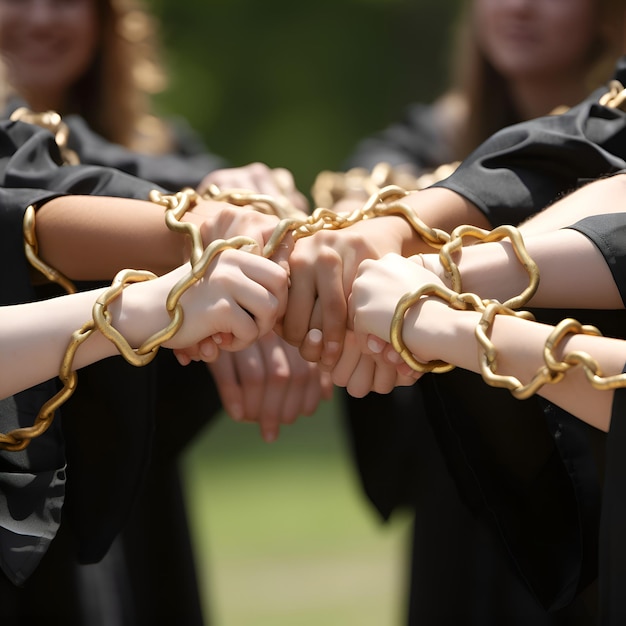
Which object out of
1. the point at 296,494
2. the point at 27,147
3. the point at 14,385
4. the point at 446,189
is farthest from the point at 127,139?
the point at 296,494

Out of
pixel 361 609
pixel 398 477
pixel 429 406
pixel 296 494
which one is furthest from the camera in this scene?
pixel 296 494

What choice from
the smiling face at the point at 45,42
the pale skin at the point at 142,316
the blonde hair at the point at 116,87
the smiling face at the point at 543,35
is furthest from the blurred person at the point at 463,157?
the smiling face at the point at 45,42

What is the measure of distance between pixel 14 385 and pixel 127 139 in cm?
101

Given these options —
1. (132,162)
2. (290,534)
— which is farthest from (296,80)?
(132,162)

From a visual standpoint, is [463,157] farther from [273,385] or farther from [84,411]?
[84,411]

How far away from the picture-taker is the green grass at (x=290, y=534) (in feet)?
8.57

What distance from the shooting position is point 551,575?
1.00 meters

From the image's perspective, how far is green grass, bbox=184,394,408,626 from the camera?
261 cm

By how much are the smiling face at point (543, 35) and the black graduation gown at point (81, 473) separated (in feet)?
2.72

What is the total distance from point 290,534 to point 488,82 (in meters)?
1.76

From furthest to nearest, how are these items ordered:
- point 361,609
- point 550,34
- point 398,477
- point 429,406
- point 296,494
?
1. point 296,494
2. point 361,609
3. point 550,34
4. point 398,477
5. point 429,406

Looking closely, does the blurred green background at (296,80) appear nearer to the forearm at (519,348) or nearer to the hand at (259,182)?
the hand at (259,182)

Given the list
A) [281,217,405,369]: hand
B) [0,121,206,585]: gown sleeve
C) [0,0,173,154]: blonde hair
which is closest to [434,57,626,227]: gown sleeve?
[281,217,405,369]: hand

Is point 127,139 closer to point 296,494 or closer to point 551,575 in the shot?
point 551,575
